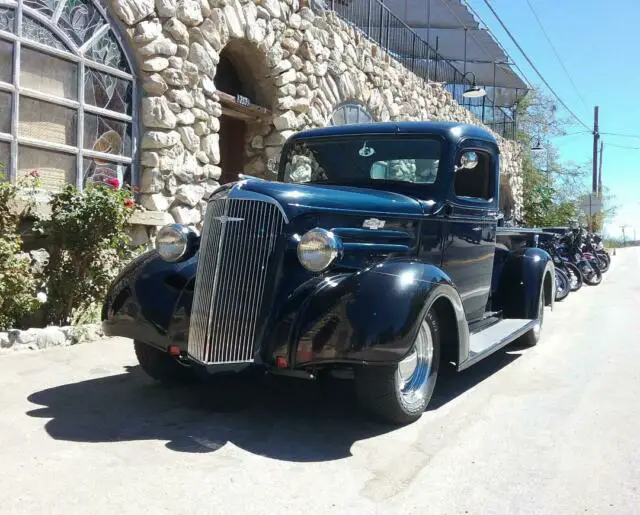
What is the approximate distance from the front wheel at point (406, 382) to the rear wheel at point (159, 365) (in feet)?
5.13

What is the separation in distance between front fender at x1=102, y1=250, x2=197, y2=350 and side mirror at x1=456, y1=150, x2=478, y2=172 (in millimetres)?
2191

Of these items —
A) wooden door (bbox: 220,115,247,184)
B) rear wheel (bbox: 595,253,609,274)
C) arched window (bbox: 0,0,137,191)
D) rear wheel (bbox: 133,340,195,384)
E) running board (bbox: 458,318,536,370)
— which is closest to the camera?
running board (bbox: 458,318,536,370)

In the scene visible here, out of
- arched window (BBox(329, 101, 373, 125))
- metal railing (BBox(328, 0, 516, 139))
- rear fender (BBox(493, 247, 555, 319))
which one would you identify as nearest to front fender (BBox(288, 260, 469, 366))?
rear fender (BBox(493, 247, 555, 319))

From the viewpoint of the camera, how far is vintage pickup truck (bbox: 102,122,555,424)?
11.2 feet

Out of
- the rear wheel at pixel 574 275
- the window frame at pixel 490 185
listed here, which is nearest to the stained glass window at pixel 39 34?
the window frame at pixel 490 185

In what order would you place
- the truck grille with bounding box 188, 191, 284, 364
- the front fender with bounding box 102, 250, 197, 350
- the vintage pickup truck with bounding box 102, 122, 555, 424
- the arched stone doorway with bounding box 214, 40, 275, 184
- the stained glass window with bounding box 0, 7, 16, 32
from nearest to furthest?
1. the vintage pickup truck with bounding box 102, 122, 555, 424
2. the truck grille with bounding box 188, 191, 284, 364
3. the front fender with bounding box 102, 250, 197, 350
4. the stained glass window with bounding box 0, 7, 16, 32
5. the arched stone doorway with bounding box 214, 40, 275, 184

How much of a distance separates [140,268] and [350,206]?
151 cm

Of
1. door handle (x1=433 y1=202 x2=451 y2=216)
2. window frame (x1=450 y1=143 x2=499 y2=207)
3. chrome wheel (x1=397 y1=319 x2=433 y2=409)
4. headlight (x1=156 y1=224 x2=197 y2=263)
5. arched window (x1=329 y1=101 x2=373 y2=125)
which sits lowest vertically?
chrome wheel (x1=397 y1=319 x2=433 y2=409)

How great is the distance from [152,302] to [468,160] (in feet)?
8.76

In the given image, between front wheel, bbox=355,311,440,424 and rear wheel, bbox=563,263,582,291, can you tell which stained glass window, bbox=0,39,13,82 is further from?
rear wheel, bbox=563,263,582,291

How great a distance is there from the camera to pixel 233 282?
11.7 ft

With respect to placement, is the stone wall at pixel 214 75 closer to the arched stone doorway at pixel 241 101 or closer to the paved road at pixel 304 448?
the arched stone doorway at pixel 241 101

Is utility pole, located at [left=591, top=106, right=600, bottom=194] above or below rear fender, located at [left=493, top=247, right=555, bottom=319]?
above

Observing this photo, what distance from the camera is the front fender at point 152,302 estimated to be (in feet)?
12.6
